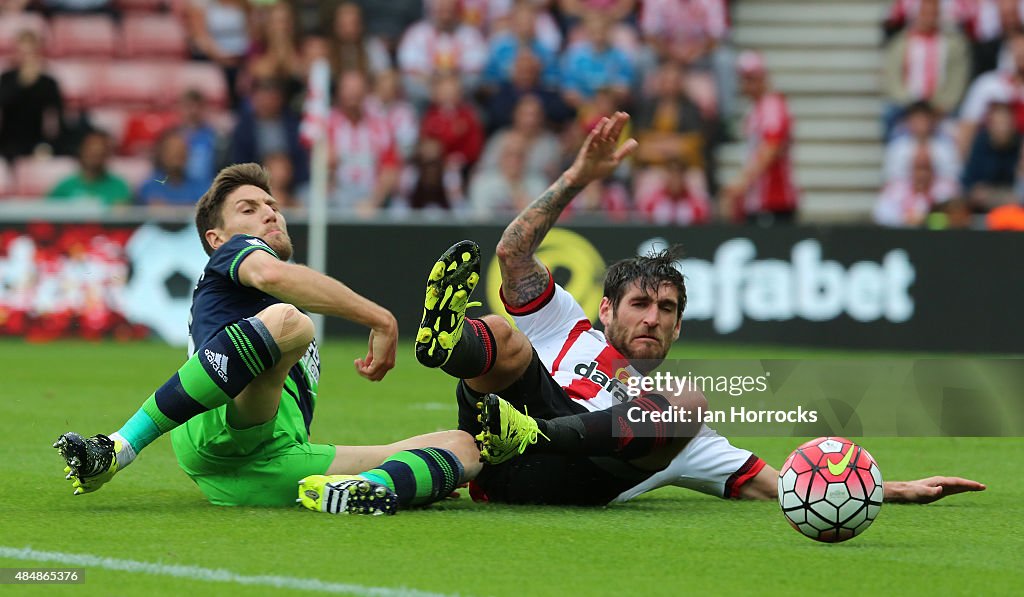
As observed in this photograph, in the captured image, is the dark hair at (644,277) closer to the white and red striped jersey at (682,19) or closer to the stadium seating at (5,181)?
the stadium seating at (5,181)

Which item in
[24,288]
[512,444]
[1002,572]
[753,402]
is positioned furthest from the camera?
[24,288]

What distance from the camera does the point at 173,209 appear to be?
51.0 feet

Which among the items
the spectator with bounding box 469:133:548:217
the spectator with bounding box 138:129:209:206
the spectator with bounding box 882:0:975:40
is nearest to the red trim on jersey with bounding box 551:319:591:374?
the spectator with bounding box 469:133:548:217

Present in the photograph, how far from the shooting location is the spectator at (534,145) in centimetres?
1664

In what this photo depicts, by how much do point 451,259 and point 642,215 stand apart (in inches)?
406

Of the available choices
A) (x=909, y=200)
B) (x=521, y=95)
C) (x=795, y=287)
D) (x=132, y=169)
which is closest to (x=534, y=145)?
(x=521, y=95)

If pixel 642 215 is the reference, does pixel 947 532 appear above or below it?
below

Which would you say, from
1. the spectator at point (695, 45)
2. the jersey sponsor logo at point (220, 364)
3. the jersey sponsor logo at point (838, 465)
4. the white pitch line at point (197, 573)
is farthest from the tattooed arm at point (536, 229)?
the spectator at point (695, 45)

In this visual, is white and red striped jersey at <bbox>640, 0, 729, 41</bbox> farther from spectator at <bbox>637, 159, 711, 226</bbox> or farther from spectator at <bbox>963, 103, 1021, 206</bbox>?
spectator at <bbox>963, 103, 1021, 206</bbox>

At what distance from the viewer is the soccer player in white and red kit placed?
596cm

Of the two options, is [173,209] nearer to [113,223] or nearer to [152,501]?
[113,223]

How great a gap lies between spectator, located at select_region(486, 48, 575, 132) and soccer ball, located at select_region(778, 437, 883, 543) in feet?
38.3

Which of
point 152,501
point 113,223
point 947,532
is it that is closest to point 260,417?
point 152,501

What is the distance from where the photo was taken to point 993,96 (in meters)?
17.4
